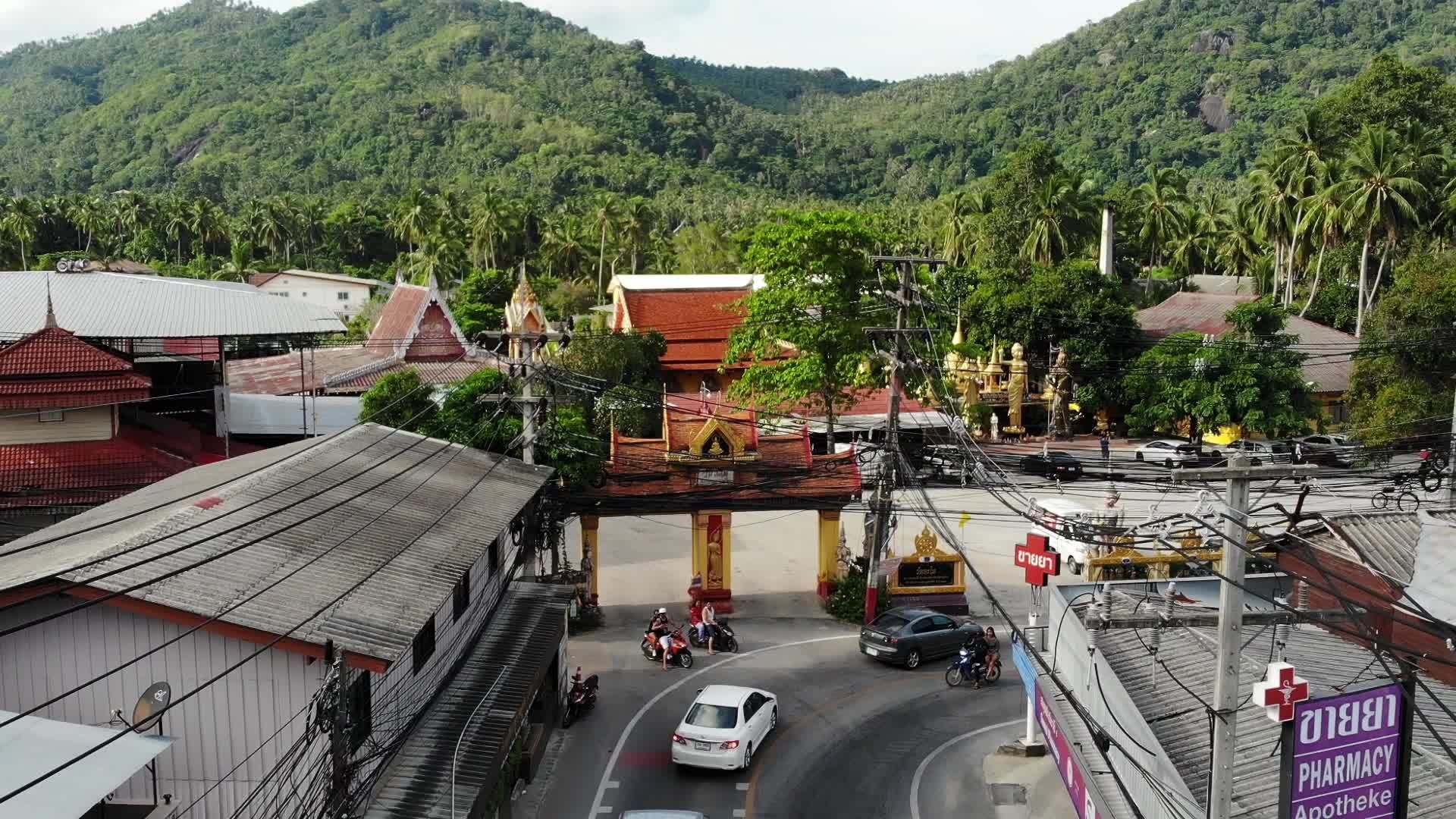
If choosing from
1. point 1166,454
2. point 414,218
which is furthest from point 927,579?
point 414,218

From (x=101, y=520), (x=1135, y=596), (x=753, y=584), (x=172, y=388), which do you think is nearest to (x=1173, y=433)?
(x=753, y=584)

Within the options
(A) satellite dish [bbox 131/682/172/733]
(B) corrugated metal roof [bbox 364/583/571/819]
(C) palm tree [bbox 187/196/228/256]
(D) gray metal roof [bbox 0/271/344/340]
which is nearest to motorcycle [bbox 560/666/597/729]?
(B) corrugated metal roof [bbox 364/583/571/819]

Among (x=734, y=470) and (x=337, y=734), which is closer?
(x=337, y=734)

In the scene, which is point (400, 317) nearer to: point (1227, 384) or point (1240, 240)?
point (1227, 384)

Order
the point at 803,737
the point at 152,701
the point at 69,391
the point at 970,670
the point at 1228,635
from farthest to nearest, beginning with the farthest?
the point at 69,391, the point at 970,670, the point at 803,737, the point at 152,701, the point at 1228,635

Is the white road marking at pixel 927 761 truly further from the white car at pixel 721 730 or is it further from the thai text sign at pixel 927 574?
the thai text sign at pixel 927 574

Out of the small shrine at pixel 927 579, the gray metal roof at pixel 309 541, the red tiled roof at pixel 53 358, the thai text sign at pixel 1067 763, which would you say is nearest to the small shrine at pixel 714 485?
the small shrine at pixel 927 579
